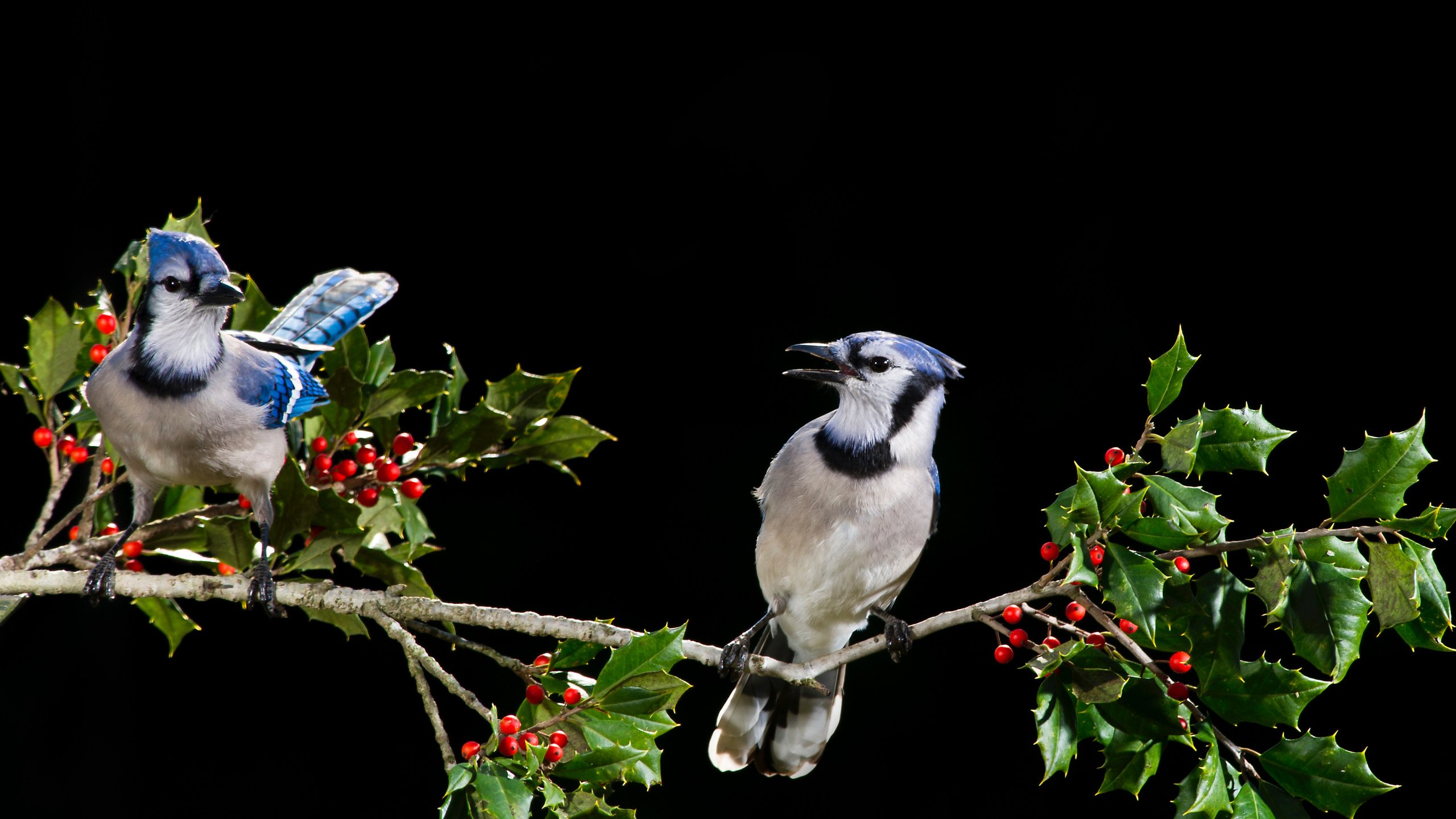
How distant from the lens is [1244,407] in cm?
171

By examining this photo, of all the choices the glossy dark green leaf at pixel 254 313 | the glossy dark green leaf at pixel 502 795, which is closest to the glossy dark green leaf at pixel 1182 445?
the glossy dark green leaf at pixel 502 795

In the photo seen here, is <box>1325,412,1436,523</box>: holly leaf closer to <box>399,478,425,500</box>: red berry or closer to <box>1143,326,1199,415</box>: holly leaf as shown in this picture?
<box>1143,326,1199,415</box>: holly leaf

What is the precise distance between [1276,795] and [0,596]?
2467 mm

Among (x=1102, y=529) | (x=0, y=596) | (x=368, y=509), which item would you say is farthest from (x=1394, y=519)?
(x=0, y=596)

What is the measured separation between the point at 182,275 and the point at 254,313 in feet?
1.81

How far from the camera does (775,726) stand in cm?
222

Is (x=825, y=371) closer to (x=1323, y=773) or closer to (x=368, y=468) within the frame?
(x=1323, y=773)

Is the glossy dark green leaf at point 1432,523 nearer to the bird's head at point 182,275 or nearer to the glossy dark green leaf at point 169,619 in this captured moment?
the bird's head at point 182,275

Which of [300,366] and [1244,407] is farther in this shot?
[300,366]

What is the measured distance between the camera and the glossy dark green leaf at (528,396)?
235 cm

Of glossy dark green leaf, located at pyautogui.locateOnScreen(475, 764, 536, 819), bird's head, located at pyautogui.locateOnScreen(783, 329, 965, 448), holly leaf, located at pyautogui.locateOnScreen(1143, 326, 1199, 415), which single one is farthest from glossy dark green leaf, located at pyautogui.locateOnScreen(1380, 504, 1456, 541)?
glossy dark green leaf, located at pyautogui.locateOnScreen(475, 764, 536, 819)

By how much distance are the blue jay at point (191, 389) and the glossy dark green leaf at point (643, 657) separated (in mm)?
759

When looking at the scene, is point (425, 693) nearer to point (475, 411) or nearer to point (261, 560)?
point (261, 560)

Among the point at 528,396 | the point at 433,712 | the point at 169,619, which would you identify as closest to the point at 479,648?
the point at 433,712
